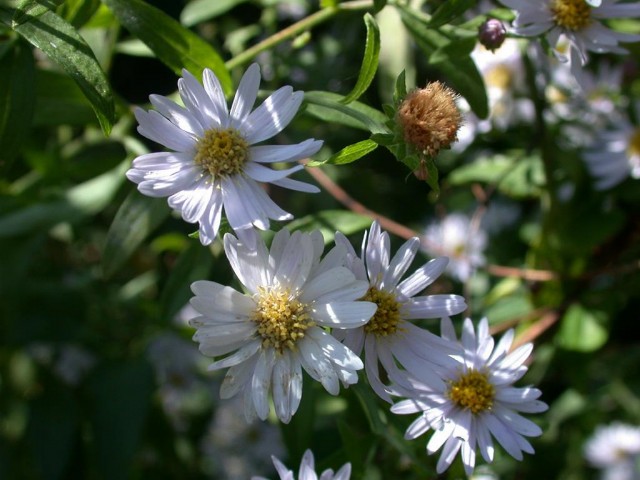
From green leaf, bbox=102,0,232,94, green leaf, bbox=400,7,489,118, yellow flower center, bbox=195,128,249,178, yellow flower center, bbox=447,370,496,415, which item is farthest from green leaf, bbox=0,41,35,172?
yellow flower center, bbox=447,370,496,415

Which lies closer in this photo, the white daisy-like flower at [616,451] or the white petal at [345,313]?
the white petal at [345,313]

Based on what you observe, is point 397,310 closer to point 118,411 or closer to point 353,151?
point 353,151

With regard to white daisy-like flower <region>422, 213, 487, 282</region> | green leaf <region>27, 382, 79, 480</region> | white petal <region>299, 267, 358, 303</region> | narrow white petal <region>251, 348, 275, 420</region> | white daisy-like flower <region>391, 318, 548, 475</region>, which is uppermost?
white petal <region>299, 267, 358, 303</region>

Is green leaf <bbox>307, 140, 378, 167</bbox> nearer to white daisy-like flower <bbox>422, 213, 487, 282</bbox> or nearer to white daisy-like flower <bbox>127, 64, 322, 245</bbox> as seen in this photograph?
white daisy-like flower <bbox>127, 64, 322, 245</bbox>

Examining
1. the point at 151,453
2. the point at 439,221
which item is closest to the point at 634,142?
the point at 439,221

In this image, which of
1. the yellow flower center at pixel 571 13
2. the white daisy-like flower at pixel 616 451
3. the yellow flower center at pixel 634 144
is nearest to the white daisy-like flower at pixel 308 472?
the yellow flower center at pixel 571 13

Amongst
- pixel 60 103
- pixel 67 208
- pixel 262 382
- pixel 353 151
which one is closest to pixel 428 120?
pixel 353 151

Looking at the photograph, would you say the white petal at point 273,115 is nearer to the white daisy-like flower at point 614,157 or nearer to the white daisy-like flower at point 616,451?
the white daisy-like flower at point 614,157
